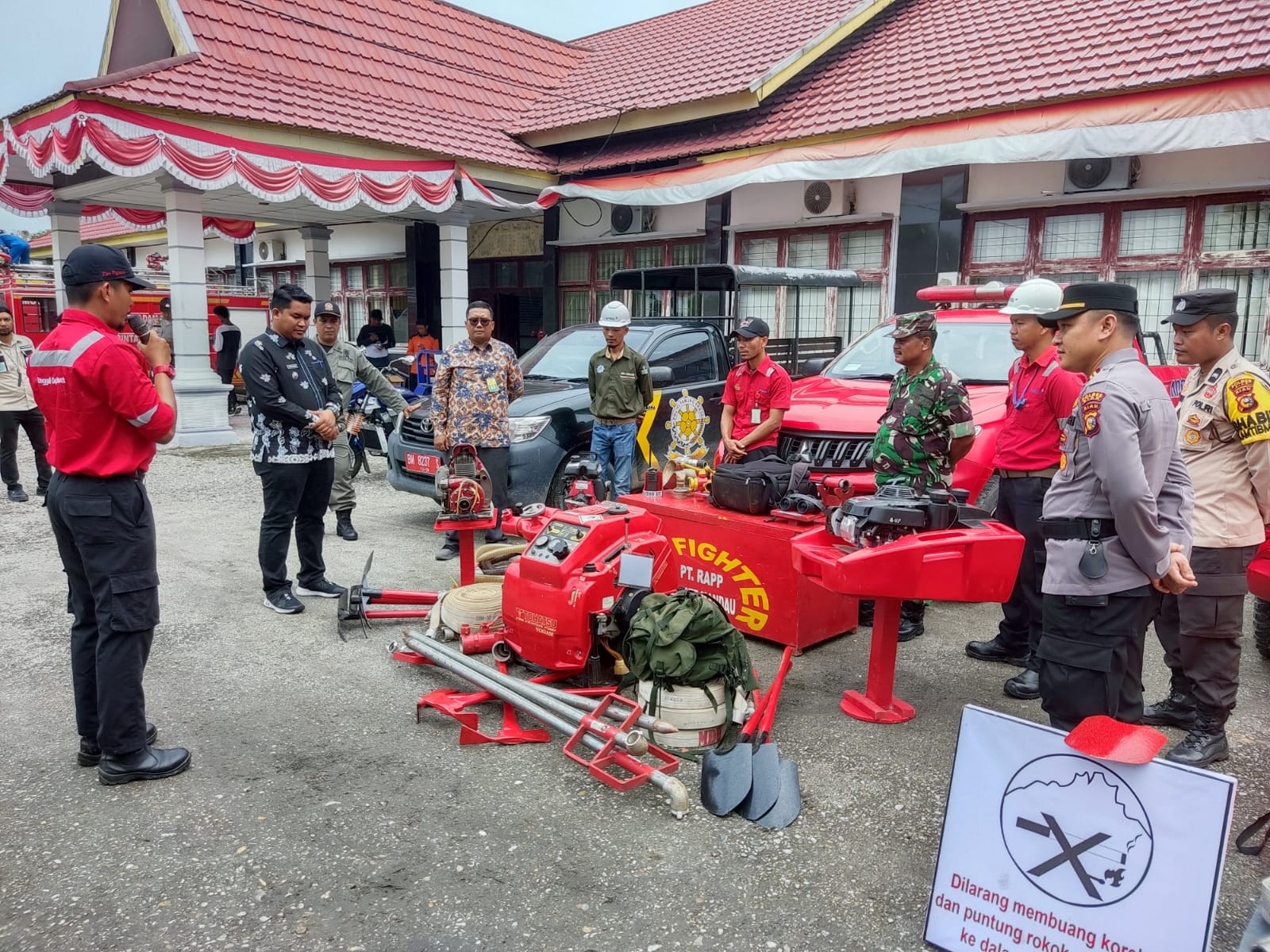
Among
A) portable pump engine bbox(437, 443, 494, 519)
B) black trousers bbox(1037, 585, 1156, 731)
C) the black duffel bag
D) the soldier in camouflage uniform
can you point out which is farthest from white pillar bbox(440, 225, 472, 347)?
black trousers bbox(1037, 585, 1156, 731)

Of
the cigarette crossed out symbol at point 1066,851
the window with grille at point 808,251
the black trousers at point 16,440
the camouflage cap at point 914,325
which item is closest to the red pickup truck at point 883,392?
the camouflage cap at point 914,325

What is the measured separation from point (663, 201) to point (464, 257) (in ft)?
12.1

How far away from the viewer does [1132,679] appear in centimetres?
266

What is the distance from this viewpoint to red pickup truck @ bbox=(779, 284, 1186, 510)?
16.4 ft

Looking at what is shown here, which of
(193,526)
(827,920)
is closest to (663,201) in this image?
(193,526)

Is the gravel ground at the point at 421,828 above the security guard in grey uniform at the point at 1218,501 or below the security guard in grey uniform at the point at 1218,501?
below

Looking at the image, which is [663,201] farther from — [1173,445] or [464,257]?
[1173,445]

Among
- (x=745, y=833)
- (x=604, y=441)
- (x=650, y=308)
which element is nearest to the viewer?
(x=745, y=833)

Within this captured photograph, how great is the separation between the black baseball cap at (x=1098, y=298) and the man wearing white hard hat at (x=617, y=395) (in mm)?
4113

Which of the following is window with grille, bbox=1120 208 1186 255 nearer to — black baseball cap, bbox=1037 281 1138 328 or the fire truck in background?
black baseball cap, bbox=1037 281 1138 328

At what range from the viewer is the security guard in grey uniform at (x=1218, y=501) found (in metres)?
3.43

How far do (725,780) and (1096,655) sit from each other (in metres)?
1.30

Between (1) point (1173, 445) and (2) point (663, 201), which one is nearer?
(1) point (1173, 445)

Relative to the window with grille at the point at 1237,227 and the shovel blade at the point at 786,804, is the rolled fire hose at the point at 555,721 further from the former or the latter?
the window with grille at the point at 1237,227
